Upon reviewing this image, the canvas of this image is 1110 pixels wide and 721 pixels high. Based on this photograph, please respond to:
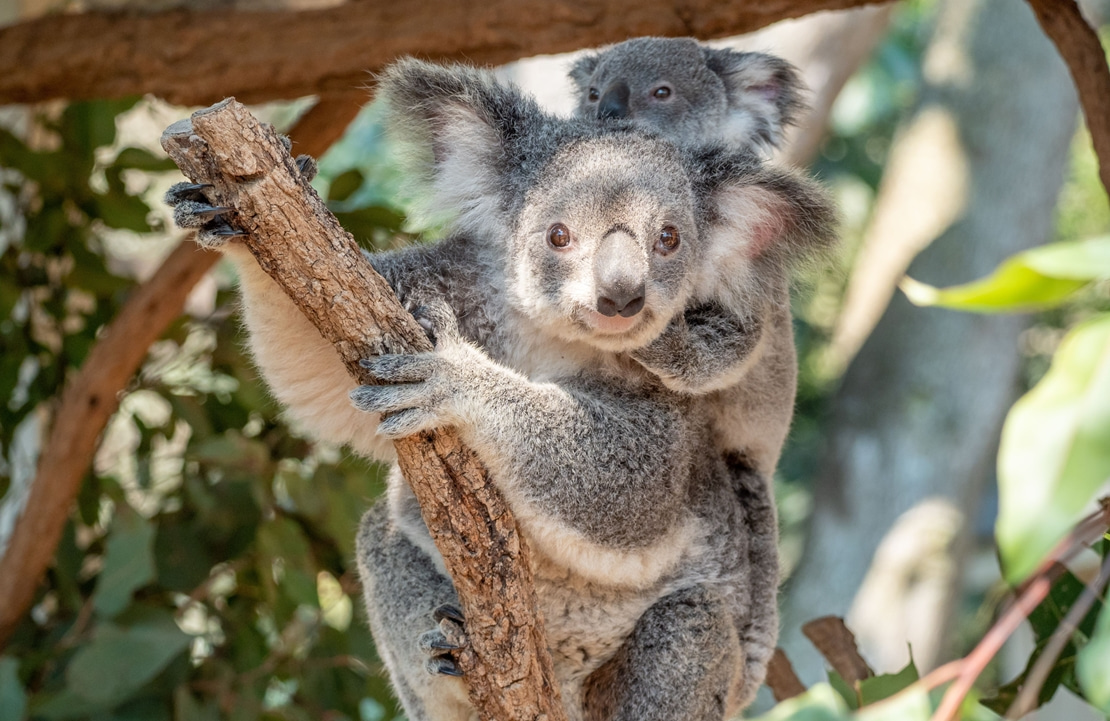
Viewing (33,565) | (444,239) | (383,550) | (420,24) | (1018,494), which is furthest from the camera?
(33,565)

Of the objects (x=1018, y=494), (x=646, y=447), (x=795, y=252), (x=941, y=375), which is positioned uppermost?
(x=1018, y=494)

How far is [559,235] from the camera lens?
208 cm

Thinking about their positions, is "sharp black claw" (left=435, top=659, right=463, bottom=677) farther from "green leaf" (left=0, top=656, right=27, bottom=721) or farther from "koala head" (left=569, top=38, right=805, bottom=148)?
"green leaf" (left=0, top=656, right=27, bottom=721)

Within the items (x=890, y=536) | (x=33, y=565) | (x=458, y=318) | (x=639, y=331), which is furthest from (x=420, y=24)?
(x=890, y=536)

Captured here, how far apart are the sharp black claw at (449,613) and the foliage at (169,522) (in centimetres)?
130

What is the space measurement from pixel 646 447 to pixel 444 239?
61 cm

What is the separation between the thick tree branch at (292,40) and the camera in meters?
2.97

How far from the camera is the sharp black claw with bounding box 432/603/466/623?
2025 mm

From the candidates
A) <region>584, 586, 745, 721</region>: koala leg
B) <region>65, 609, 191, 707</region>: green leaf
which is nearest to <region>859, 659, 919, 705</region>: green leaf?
<region>584, 586, 745, 721</region>: koala leg

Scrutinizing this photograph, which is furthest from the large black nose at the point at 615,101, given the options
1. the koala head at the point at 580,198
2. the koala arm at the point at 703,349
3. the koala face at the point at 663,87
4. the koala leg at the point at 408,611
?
the koala leg at the point at 408,611

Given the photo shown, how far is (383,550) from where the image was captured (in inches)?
98.4

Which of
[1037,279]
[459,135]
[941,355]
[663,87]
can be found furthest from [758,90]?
[941,355]

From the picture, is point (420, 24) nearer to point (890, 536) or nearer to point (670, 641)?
point (670, 641)

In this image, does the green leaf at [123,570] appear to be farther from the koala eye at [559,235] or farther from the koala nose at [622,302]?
the koala nose at [622,302]
